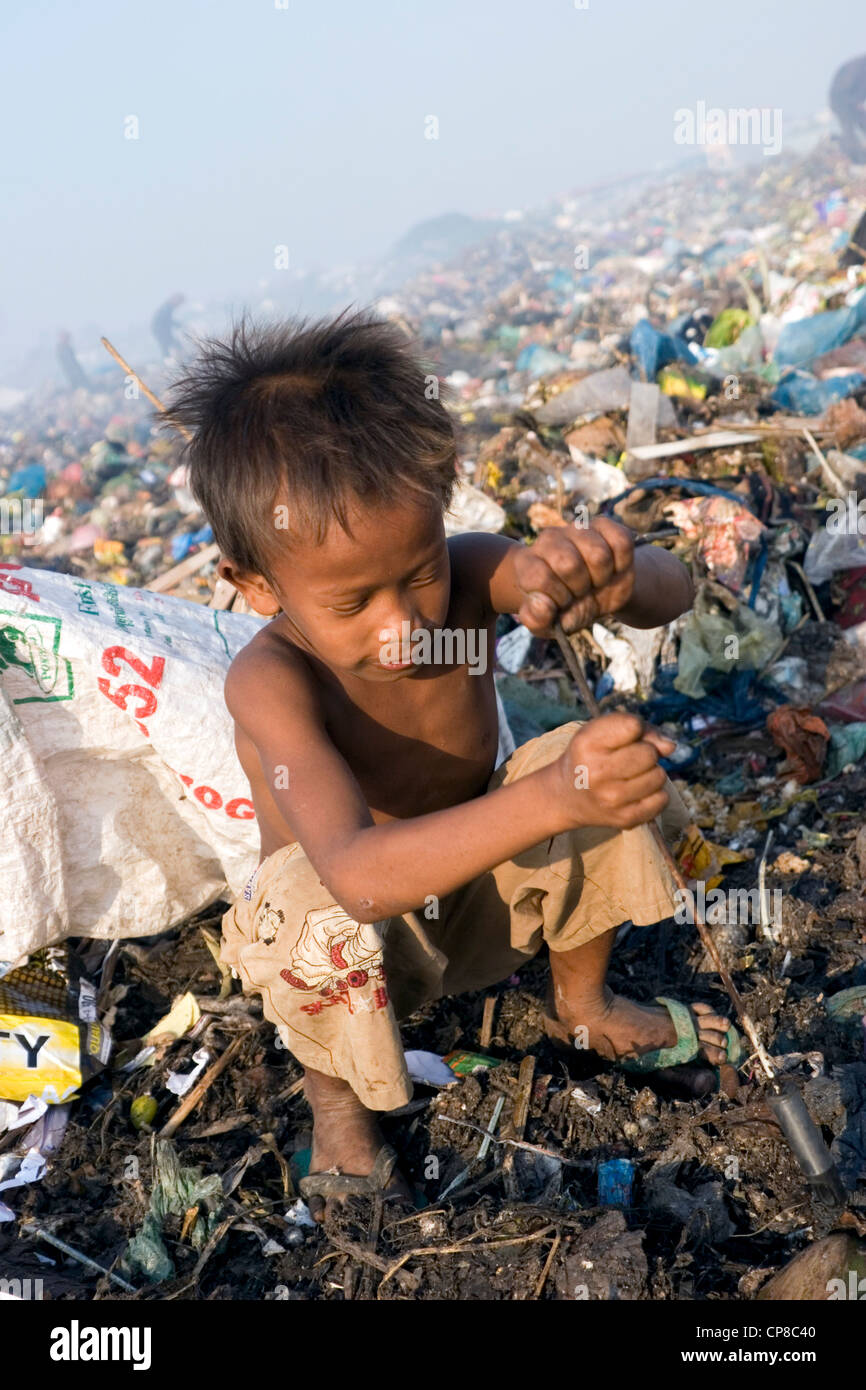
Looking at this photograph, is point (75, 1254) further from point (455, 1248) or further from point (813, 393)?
point (813, 393)

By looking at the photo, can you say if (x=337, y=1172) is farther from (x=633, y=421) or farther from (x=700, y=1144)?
(x=633, y=421)

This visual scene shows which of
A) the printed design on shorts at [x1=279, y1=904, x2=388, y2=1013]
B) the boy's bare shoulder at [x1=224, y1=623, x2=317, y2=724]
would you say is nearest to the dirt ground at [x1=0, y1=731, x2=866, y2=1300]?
the printed design on shorts at [x1=279, y1=904, x2=388, y2=1013]

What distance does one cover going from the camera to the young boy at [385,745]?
1.60 meters

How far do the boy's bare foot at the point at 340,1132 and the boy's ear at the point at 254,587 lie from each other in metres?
0.93

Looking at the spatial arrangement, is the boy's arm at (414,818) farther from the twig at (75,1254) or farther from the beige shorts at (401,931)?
the twig at (75,1254)

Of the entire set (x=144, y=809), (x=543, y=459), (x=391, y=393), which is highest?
(x=391, y=393)

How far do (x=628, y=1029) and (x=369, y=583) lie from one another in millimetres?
1157

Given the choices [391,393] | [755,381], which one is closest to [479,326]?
[755,381]

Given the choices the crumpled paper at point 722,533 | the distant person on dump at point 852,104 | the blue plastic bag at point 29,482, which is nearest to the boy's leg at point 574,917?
the crumpled paper at point 722,533

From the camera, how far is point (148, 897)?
2.67 metres

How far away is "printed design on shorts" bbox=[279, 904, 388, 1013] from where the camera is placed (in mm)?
1842

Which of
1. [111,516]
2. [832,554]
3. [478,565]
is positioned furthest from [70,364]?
[478,565]

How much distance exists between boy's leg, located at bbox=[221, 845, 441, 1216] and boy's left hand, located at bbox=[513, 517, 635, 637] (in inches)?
25.5

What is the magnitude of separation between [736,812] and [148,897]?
5.66 feet
